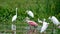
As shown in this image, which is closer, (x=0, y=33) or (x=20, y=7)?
(x=0, y=33)

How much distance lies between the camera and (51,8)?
5.09 metres

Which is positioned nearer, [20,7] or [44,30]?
[44,30]

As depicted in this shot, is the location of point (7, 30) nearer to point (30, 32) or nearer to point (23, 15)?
point (30, 32)

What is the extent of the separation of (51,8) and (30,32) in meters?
1.77

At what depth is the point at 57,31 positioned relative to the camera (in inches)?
149

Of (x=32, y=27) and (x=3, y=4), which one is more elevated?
(x=3, y=4)

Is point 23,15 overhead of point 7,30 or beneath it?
overhead

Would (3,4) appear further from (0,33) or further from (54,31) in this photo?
(54,31)

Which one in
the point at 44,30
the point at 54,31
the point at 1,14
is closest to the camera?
the point at 44,30

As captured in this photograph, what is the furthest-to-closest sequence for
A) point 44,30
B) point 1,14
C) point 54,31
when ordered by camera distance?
point 1,14, point 54,31, point 44,30

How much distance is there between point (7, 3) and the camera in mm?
5117

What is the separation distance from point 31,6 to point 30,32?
68.3 inches

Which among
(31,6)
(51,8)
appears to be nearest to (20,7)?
(31,6)

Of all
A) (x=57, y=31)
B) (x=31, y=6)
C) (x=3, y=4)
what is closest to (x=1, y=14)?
(x=3, y=4)
